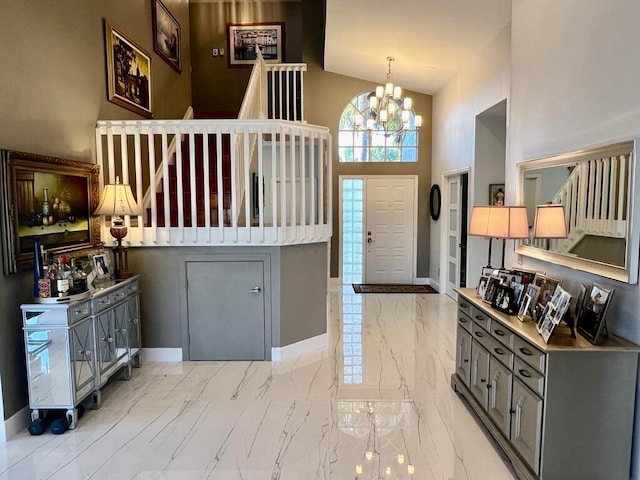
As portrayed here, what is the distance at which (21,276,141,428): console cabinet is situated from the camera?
9.52 feet

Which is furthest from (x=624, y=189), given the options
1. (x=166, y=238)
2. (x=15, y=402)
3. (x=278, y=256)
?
(x=15, y=402)

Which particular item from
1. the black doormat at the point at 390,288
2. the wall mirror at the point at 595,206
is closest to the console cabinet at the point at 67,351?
the wall mirror at the point at 595,206

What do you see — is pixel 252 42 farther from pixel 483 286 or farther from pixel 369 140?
pixel 483 286

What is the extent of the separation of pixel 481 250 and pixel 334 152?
3327mm

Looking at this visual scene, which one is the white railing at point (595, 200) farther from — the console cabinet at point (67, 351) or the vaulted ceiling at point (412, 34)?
the console cabinet at point (67, 351)

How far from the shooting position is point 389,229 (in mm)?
8062

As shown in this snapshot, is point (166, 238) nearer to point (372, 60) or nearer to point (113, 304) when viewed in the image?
point (113, 304)

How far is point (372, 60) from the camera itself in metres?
6.66

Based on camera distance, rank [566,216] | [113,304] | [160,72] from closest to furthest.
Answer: [566,216], [113,304], [160,72]

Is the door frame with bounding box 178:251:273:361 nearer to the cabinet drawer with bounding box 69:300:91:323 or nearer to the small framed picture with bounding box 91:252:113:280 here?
the small framed picture with bounding box 91:252:113:280

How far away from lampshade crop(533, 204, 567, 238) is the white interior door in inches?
145

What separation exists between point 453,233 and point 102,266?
5182mm

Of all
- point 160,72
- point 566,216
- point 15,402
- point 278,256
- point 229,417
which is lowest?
point 229,417

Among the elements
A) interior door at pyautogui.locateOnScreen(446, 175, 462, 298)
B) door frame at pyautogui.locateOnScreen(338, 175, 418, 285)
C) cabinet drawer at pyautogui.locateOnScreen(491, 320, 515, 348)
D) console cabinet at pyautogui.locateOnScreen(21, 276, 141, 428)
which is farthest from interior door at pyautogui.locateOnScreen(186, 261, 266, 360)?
door frame at pyautogui.locateOnScreen(338, 175, 418, 285)
